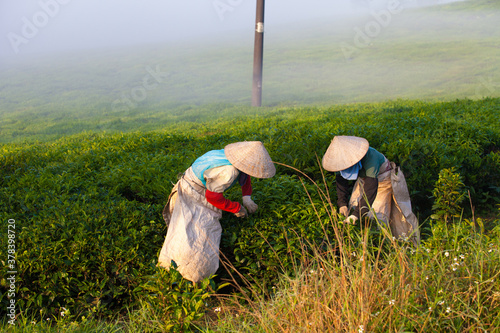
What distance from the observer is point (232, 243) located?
3732 mm

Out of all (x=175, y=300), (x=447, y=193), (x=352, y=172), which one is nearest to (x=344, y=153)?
(x=352, y=172)

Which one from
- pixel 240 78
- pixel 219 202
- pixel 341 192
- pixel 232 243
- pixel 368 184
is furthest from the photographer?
pixel 240 78

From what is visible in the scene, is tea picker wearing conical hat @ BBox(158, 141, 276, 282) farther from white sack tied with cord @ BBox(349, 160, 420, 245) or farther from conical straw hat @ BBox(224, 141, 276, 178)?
white sack tied with cord @ BBox(349, 160, 420, 245)

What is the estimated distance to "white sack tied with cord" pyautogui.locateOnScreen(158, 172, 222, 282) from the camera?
3312 millimetres

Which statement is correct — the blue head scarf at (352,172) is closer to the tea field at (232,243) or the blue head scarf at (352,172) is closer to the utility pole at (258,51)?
the tea field at (232,243)

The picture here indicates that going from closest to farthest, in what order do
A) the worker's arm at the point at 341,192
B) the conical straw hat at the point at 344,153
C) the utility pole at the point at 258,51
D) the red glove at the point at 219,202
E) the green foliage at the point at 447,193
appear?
the red glove at the point at 219,202 < the conical straw hat at the point at 344,153 < the green foliage at the point at 447,193 < the worker's arm at the point at 341,192 < the utility pole at the point at 258,51

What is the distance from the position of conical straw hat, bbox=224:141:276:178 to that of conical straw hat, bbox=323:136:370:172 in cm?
62

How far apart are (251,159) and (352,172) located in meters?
1.02

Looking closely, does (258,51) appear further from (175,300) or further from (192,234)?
(175,300)

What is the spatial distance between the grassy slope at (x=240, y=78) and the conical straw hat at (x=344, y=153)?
10.1 meters

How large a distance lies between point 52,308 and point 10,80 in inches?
1205

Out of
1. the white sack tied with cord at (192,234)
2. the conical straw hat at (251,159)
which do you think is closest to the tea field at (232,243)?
the white sack tied with cord at (192,234)


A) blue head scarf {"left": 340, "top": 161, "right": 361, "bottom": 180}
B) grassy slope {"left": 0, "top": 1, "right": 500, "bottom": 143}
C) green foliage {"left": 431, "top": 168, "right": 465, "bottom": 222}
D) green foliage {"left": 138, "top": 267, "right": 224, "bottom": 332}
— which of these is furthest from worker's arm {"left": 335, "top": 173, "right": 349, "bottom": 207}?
grassy slope {"left": 0, "top": 1, "right": 500, "bottom": 143}

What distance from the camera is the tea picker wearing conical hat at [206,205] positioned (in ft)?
11.0
